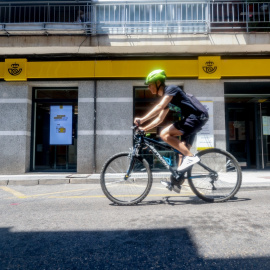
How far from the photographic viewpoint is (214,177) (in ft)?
12.4

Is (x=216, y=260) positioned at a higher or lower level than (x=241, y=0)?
lower

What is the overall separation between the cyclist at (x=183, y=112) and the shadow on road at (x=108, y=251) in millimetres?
1396

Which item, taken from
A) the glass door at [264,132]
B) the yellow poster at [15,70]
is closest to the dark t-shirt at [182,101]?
the yellow poster at [15,70]

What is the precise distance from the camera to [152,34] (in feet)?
31.3

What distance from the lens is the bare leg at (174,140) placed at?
3.69 m

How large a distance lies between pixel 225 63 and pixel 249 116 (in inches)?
104

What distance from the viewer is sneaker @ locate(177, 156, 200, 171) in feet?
11.9

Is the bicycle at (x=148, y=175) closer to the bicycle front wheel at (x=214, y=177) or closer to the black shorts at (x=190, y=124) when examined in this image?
the bicycle front wheel at (x=214, y=177)

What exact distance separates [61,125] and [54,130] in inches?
13.7

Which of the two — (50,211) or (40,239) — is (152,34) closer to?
(50,211)

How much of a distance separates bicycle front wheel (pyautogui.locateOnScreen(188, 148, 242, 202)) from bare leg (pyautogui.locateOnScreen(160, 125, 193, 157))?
25cm

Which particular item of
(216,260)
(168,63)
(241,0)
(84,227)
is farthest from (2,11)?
(216,260)

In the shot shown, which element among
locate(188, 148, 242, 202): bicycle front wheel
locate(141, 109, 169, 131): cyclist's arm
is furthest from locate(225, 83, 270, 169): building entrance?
locate(141, 109, 169, 131): cyclist's arm

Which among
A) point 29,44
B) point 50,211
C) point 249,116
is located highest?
point 29,44
